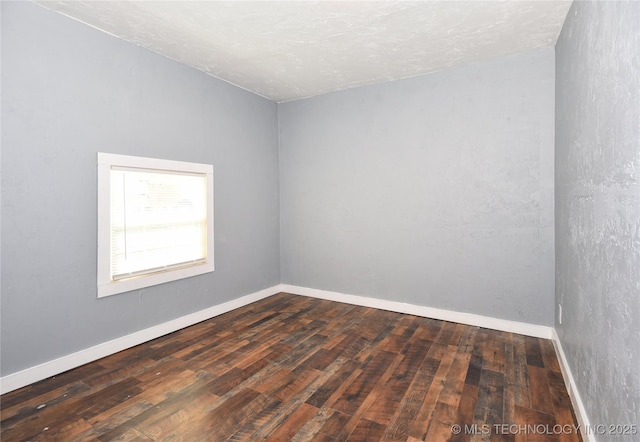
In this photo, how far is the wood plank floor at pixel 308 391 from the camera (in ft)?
6.11

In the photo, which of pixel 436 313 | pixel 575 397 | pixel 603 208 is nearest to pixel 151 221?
pixel 436 313

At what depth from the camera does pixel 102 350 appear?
2732 millimetres

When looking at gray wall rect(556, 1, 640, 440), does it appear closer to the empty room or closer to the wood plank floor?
the empty room

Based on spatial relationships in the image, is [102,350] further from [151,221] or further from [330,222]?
[330,222]

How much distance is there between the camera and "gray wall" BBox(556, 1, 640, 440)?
47.4 inches

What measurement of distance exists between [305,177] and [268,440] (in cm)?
335

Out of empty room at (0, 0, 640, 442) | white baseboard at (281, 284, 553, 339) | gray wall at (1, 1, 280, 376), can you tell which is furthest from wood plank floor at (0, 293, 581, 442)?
gray wall at (1, 1, 280, 376)

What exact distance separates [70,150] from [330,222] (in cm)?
290

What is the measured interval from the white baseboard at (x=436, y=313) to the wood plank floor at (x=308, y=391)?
0.13m

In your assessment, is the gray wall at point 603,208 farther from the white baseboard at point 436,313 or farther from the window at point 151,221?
the window at point 151,221

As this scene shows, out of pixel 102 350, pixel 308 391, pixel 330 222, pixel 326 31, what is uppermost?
pixel 326 31

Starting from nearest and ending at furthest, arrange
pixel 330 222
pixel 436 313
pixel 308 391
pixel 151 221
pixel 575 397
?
pixel 575 397, pixel 308 391, pixel 151 221, pixel 436 313, pixel 330 222

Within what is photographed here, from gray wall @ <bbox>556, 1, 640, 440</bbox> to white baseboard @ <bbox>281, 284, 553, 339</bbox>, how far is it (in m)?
0.73

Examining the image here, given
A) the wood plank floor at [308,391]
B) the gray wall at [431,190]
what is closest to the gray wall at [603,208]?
the wood plank floor at [308,391]
